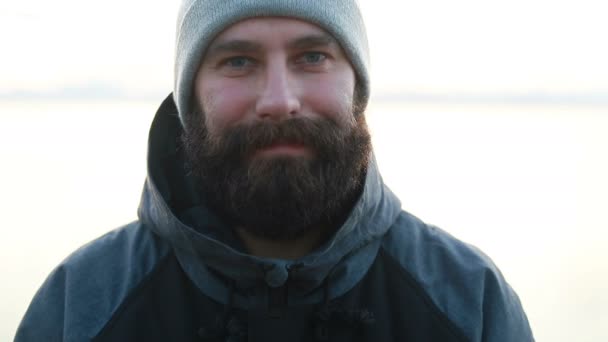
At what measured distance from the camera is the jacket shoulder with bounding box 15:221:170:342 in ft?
7.14

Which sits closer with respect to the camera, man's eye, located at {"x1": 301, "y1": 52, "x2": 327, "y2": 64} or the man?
the man

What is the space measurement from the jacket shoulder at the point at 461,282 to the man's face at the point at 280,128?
0.25m

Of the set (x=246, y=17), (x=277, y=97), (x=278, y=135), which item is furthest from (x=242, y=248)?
(x=246, y=17)

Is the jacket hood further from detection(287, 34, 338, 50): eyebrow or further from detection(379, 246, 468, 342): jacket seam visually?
detection(287, 34, 338, 50): eyebrow

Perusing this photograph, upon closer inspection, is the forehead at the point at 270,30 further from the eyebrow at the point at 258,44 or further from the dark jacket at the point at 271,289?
the dark jacket at the point at 271,289

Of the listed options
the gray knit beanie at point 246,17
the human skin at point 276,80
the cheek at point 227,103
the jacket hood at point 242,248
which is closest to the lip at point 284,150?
the human skin at point 276,80

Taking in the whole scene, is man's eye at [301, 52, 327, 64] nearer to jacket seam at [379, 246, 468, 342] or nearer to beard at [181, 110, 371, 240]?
beard at [181, 110, 371, 240]

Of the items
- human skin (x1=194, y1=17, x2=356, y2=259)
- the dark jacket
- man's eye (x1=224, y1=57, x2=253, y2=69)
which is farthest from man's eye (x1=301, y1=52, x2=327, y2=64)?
the dark jacket

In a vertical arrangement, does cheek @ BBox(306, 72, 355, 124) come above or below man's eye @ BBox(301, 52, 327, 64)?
below

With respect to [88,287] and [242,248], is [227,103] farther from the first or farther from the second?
[88,287]

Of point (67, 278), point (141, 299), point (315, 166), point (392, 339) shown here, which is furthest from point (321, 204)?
point (67, 278)

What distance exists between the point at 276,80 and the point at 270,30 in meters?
0.18

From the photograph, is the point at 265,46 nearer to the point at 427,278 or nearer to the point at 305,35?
the point at 305,35

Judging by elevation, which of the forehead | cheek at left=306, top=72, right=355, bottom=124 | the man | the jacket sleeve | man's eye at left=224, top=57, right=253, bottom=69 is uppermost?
the forehead
